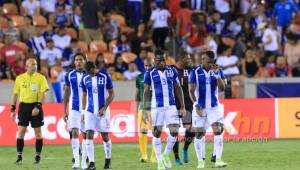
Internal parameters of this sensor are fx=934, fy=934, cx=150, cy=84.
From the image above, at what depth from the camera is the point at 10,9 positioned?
3209 centimetres

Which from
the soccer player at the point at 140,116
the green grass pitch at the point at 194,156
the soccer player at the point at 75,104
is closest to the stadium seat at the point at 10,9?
the green grass pitch at the point at 194,156

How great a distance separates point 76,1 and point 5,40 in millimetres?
4277

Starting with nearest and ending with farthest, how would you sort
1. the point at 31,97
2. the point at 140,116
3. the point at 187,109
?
the point at 31,97 → the point at 140,116 → the point at 187,109

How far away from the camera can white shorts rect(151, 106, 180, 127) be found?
61.4 ft

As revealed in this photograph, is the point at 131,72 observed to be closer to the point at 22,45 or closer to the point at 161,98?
the point at 22,45

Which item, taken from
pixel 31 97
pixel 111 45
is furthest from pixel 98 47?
Answer: pixel 31 97

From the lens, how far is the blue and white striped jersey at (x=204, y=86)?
1927 centimetres

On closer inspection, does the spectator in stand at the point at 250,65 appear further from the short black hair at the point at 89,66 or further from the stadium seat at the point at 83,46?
the short black hair at the point at 89,66

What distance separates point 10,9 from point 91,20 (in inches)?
111

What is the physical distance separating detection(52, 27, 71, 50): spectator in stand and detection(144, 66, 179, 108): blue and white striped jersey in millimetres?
12236

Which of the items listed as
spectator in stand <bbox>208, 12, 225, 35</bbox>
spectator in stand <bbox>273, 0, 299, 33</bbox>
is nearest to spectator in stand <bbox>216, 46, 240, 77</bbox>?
spectator in stand <bbox>208, 12, 225, 35</bbox>

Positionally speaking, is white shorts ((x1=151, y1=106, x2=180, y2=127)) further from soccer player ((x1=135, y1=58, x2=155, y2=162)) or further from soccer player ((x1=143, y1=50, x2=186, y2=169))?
soccer player ((x1=135, y1=58, x2=155, y2=162))

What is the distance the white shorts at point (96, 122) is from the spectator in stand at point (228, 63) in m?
11.7

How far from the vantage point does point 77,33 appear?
3183 centimetres
